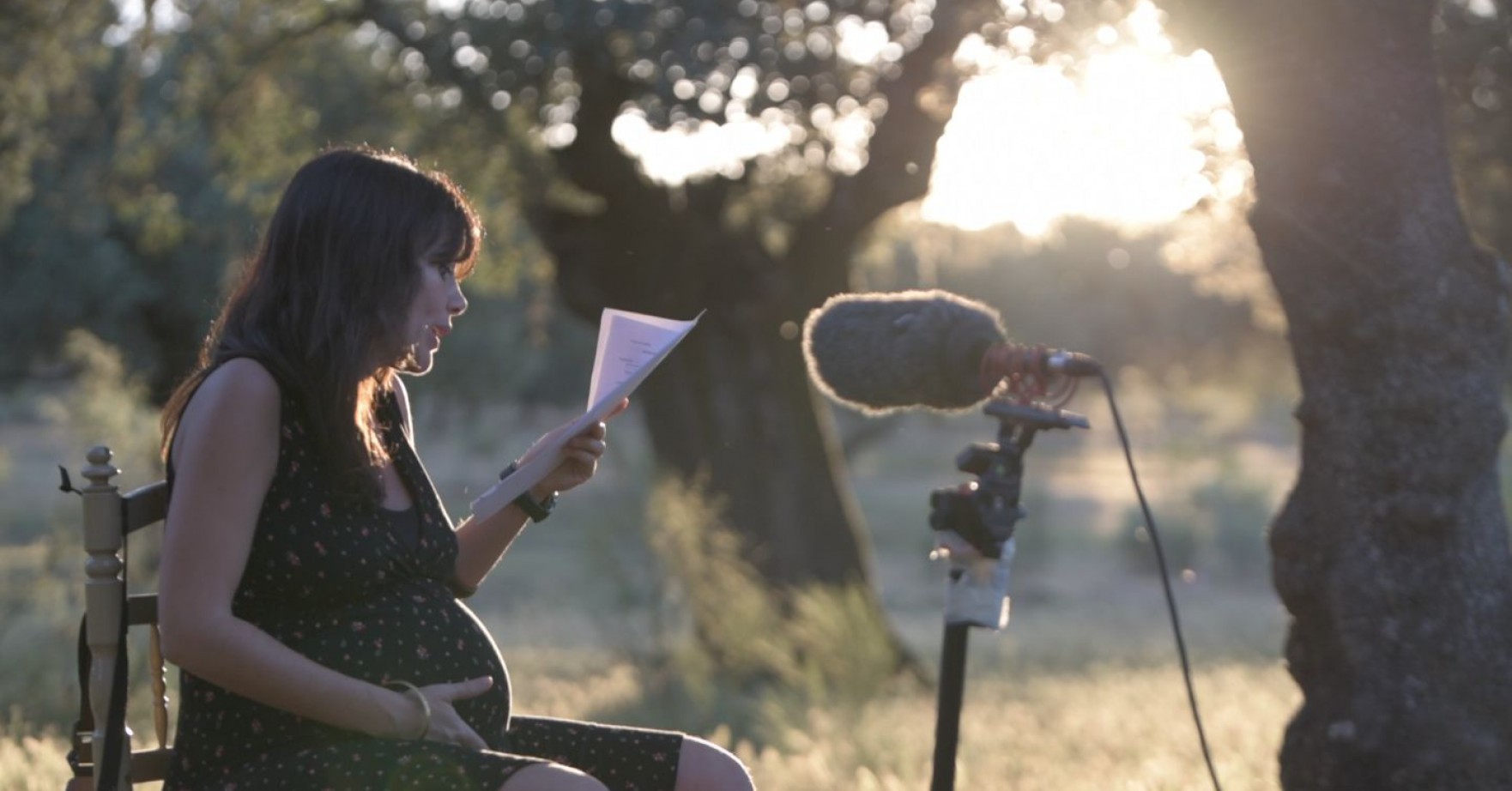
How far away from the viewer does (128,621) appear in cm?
303

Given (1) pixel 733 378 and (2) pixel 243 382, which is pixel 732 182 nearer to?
(1) pixel 733 378

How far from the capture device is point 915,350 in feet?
10.0

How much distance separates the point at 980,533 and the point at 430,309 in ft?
3.36

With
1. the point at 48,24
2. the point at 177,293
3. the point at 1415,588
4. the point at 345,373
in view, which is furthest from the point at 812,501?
the point at 177,293

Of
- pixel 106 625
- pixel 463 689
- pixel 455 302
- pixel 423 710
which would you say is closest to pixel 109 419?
pixel 106 625

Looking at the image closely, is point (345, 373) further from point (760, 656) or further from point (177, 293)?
point (177, 293)

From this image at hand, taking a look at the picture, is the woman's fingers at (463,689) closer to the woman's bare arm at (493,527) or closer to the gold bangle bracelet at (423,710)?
the gold bangle bracelet at (423,710)

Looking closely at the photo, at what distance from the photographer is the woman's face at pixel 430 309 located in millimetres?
2855

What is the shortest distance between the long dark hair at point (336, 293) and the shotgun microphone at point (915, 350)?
2.57 feet

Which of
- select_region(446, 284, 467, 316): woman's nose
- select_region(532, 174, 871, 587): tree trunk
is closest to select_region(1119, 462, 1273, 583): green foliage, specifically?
select_region(532, 174, 871, 587): tree trunk

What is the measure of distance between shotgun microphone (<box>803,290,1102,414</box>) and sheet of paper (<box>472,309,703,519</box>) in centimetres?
31

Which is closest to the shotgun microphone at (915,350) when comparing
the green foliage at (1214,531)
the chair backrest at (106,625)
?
the chair backrest at (106,625)

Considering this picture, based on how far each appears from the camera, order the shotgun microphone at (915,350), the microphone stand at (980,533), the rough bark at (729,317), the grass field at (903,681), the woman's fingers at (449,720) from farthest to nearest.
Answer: the rough bark at (729,317) → the grass field at (903,681) → the shotgun microphone at (915,350) → the microphone stand at (980,533) → the woman's fingers at (449,720)

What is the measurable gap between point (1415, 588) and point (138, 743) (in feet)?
18.3
